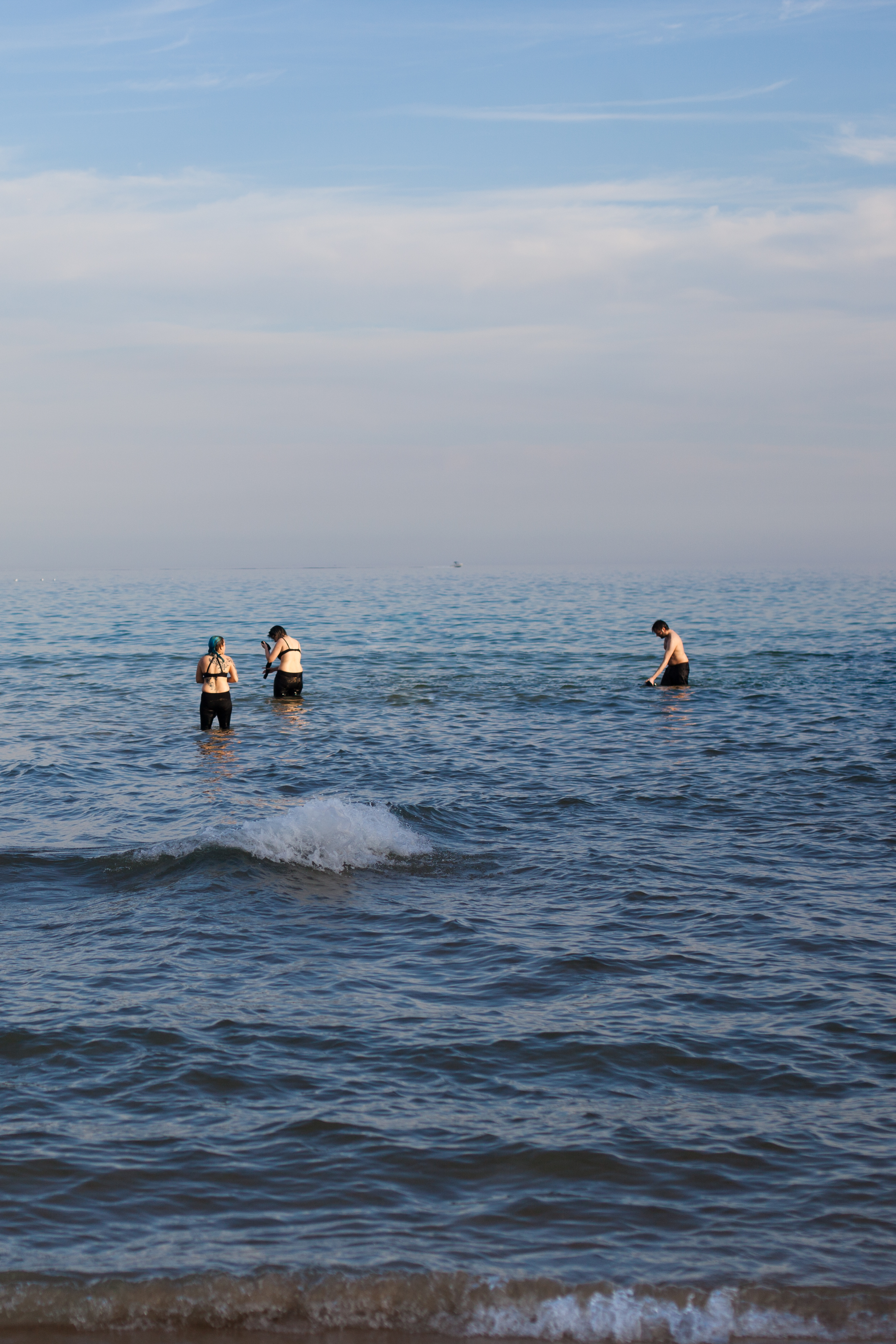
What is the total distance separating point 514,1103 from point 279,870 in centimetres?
501

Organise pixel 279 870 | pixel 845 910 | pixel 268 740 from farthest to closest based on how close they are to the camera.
Answer: pixel 268 740 < pixel 279 870 < pixel 845 910

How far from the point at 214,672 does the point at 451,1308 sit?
1548 centimetres

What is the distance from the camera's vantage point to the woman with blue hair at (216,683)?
62.7 ft

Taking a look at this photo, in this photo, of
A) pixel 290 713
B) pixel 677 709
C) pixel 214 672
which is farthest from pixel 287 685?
pixel 677 709

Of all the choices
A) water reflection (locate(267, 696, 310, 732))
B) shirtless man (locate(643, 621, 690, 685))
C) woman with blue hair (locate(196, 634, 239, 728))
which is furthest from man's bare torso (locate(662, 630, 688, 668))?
woman with blue hair (locate(196, 634, 239, 728))

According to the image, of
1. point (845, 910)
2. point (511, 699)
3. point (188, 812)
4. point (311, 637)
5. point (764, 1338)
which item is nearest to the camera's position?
point (764, 1338)

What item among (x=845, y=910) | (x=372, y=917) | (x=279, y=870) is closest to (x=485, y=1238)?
(x=372, y=917)

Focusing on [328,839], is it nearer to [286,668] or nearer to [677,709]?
[677,709]

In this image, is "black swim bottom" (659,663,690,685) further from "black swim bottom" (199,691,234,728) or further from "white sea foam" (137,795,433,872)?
"white sea foam" (137,795,433,872)

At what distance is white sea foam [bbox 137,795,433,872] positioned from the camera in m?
10.8

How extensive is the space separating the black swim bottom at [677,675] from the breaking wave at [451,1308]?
815 inches

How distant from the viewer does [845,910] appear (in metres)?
9.05

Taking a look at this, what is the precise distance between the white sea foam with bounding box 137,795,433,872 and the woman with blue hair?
772cm

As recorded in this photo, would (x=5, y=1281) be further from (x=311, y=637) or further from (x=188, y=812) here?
(x=311, y=637)
